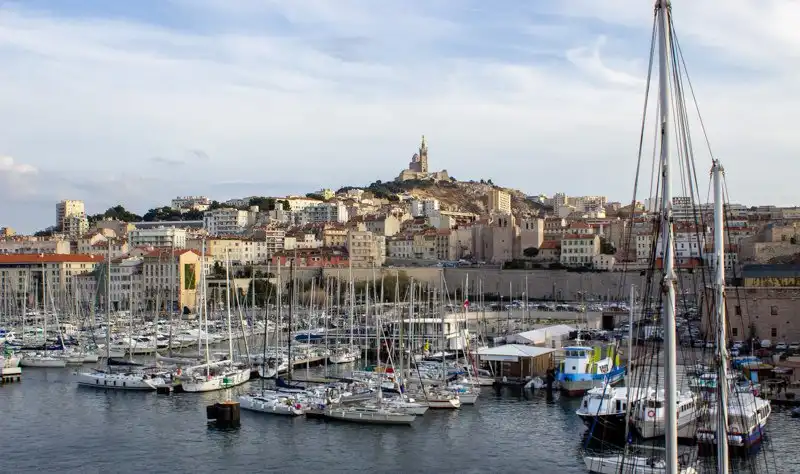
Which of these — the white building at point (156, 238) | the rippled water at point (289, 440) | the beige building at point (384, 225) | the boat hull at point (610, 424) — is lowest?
the rippled water at point (289, 440)

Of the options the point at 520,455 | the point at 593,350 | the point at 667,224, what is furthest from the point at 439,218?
the point at 667,224

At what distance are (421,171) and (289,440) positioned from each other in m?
108

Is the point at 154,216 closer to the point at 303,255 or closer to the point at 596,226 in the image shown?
the point at 303,255

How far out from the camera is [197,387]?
81.7ft

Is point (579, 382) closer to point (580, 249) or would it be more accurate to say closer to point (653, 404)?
point (653, 404)

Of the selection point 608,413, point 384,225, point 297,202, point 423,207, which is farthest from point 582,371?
point 423,207

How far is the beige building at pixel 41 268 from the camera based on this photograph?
182 ft

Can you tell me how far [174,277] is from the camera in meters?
52.8

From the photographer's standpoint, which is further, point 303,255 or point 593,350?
point 303,255

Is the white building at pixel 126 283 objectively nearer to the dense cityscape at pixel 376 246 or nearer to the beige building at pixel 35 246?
the dense cityscape at pixel 376 246

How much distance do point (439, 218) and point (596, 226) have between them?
15.1 meters

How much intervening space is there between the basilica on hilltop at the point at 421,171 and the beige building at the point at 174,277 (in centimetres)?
7098

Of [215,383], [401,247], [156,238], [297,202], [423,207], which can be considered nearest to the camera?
[215,383]

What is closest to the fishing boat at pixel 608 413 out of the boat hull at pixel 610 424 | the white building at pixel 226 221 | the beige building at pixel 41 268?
the boat hull at pixel 610 424
